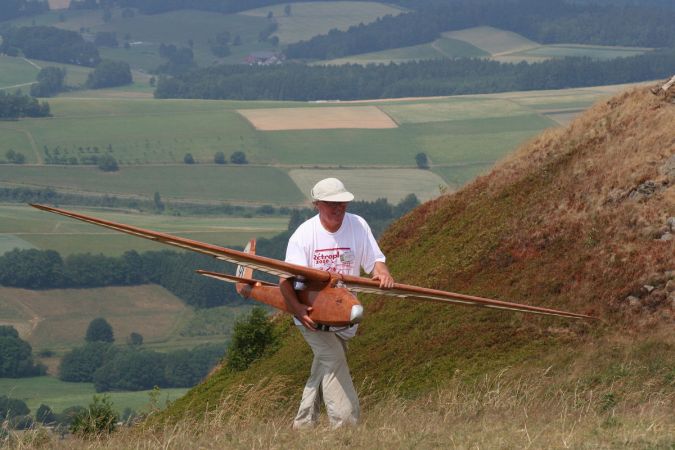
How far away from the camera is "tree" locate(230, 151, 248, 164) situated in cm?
18288

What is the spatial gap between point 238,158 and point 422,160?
26607 millimetres

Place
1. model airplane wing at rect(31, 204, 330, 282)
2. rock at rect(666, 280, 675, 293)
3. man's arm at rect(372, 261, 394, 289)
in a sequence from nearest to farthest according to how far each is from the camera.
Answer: model airplane wing at rect(31, 204, 330, 282)
man's arm at rect(372, 261, 394, 289)
rock at rect(666, 280, 675, 293)

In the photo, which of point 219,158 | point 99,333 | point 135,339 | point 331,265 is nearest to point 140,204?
point 219,158

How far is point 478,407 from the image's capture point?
545 inches

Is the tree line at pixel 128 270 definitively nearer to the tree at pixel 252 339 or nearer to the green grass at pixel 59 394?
the green grass at pixel 59 394

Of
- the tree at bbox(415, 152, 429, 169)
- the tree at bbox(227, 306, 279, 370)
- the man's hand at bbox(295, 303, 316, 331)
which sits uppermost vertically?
the man's hand at bbox(295, 303, 316, 331)

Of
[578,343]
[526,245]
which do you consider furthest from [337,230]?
[526,245]

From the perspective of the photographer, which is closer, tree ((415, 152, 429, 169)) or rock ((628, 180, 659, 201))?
rock ((628, 180, 659, 201))

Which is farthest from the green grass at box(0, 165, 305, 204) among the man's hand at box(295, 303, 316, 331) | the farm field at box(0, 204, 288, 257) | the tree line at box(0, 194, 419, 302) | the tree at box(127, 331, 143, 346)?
the man's hand at box(295, 303, 316, 331)

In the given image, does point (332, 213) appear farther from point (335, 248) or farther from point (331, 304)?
point (331, 304)

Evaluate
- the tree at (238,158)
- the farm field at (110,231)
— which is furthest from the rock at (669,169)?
the tree at (238,158)

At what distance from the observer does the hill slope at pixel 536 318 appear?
1346 centimetres

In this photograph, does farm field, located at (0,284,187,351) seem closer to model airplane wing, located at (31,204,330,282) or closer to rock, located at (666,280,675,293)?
rock, located at (666,280,675,293)

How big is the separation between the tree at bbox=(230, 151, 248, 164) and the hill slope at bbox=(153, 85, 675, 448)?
508ft
